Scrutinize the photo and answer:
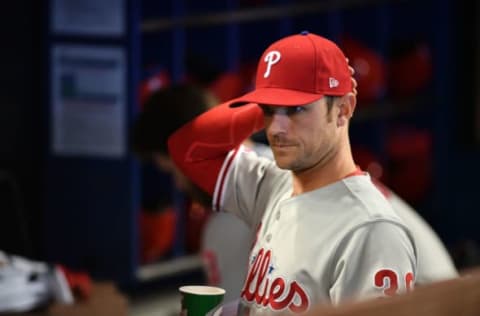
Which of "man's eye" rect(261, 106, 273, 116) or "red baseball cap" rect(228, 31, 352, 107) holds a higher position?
"red baseball cap" rect(228, 31, 352, 107)

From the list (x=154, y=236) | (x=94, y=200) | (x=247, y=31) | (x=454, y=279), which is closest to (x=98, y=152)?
(x=94, y=200)

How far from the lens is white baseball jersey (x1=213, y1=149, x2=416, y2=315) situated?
162 cm

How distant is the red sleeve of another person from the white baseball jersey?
21cm

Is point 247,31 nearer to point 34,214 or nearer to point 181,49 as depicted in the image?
point 181,49

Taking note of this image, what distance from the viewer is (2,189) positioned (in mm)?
3982

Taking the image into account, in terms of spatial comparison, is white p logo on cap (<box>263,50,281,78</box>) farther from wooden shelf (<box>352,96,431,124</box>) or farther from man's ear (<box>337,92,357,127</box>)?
wooden shelf (<box>352,96,431,124</box>)

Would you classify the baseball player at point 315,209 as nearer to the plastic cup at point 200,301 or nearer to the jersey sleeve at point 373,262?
the jersey sleeve at point 373,262

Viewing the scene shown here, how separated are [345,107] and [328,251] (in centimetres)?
25

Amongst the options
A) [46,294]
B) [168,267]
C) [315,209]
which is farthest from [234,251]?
[168,267]

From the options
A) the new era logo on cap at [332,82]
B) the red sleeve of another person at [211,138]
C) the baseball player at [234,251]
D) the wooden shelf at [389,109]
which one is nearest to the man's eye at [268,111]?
the new era logo on cap at [332,82]

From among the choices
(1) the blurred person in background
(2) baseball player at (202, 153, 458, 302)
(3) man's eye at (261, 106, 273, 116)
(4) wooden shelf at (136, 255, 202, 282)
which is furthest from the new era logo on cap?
(4) wooden shelf at (136, 255, 202, 282)

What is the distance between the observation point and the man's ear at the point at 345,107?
1757mm

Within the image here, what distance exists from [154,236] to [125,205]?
0.35 meters

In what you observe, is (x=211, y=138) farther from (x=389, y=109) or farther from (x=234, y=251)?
(x=389, y=109)
